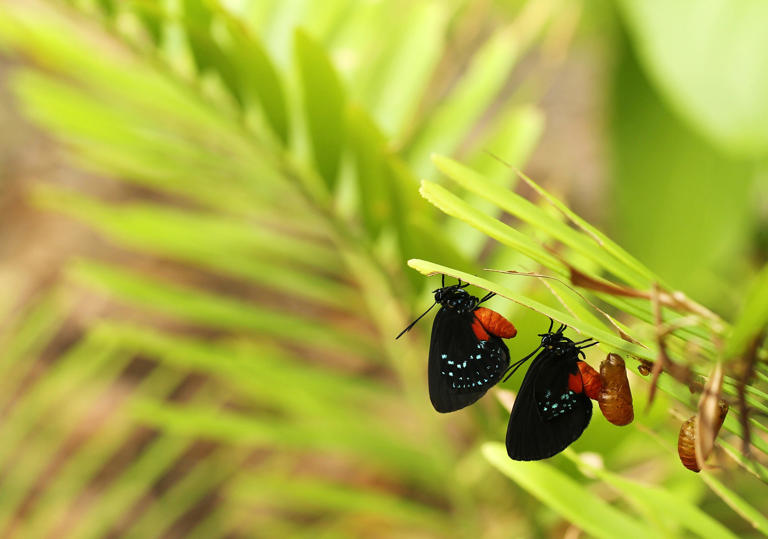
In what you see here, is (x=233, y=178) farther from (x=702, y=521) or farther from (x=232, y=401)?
(x=232, y=401)

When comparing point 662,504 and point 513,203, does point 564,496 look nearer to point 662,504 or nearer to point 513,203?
point 662,504

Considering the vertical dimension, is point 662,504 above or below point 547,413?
below

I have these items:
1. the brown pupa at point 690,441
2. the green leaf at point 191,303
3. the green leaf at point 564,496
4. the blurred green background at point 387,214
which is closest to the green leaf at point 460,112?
the blurred green background at point 387,214

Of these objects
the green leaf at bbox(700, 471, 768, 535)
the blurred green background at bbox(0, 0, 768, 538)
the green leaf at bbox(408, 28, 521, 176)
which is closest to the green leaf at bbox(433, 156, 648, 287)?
the blurred green background at bbox(0, 0, 768, 538)

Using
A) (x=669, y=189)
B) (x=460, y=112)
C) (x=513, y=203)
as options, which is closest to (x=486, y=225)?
(x=513, y=203)

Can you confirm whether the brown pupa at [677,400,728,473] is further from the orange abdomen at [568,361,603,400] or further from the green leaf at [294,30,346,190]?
the green leaf at [294,30,346,190]

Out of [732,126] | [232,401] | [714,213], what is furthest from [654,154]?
[232,401]
